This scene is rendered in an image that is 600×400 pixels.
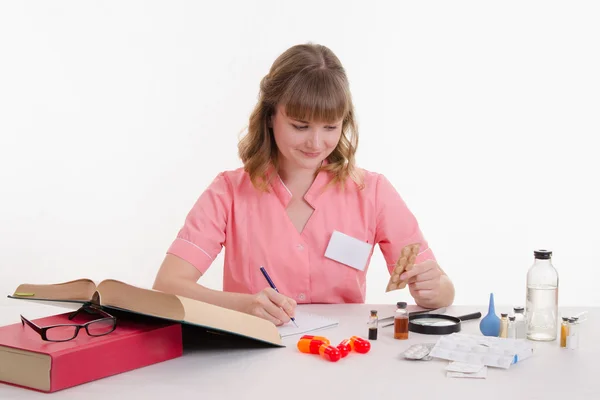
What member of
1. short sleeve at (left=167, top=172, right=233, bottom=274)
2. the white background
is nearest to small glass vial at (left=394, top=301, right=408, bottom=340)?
short sleeve at (left=167, top=172, right=233, bottom=274)

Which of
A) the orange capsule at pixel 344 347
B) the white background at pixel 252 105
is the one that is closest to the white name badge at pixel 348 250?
the orange capsule at pixel 344 347

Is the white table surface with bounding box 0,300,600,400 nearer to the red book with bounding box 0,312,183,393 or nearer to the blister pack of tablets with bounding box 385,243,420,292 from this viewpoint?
the red book with bounding box 0,312,183,393

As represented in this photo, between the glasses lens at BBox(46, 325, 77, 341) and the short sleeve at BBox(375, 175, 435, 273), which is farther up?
the short sleeve at BBox(375, 175, 435, 273)

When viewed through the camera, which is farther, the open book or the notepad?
the notepad

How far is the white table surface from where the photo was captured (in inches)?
47.1

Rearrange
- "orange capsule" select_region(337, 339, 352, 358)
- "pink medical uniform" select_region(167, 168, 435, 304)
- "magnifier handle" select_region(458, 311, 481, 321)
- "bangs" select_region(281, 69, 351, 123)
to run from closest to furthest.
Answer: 1. "orange capsule" select_region(337, 339, 352, 358)
2. "magnifier handle" select_region(458, 311, 481, 321)
3. "bangs" select_region(281, 69, 351, 123)
4. "pink medical uniform" select_region(167, 168, 435, 304)

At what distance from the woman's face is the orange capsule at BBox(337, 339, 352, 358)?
713 mm

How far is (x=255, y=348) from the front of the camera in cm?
146

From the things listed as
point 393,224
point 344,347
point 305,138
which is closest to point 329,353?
point 344,347

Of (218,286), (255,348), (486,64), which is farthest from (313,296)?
(486,64)

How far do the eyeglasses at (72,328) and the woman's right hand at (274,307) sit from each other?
1.22 feet

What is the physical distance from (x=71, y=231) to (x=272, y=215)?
2.15 metres

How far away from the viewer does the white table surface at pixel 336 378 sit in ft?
3.93

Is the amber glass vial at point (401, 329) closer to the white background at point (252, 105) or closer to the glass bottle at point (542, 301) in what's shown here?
the glass bottle at point (542, 301)
